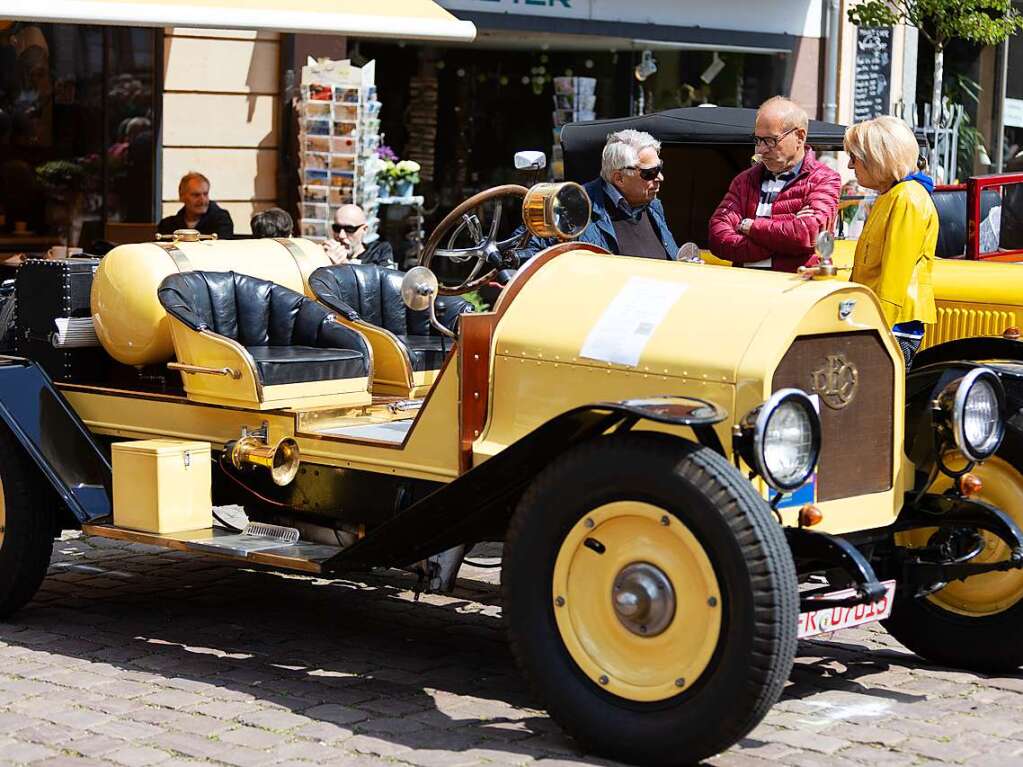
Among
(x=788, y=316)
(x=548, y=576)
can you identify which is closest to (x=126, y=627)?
(x=548, y=576)

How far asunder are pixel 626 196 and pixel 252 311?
1.41m

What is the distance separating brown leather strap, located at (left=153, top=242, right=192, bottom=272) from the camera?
619 centimetres

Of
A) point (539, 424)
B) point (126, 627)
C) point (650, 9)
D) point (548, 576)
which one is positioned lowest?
point (126, 627)

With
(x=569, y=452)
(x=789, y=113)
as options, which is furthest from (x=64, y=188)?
(x=569, y=452)

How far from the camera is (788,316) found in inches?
180

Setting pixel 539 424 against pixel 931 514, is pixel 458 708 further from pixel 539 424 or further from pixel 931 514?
pixel 931 514

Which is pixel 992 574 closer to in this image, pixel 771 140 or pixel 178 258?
pixel 771 140

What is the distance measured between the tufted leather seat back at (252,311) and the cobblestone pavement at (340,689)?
0.99 m

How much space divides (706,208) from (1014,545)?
4.95 m

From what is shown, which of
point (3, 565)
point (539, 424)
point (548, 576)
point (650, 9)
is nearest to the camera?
point (548, 576)

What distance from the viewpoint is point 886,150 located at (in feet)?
18.4

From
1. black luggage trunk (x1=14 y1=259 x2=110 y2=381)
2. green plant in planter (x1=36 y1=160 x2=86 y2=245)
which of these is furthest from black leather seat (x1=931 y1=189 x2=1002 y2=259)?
green plant in planter (x1=36 y1=160 x2=86 y2=245)

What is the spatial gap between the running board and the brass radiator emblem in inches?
61.2

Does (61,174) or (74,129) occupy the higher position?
(74,129)
